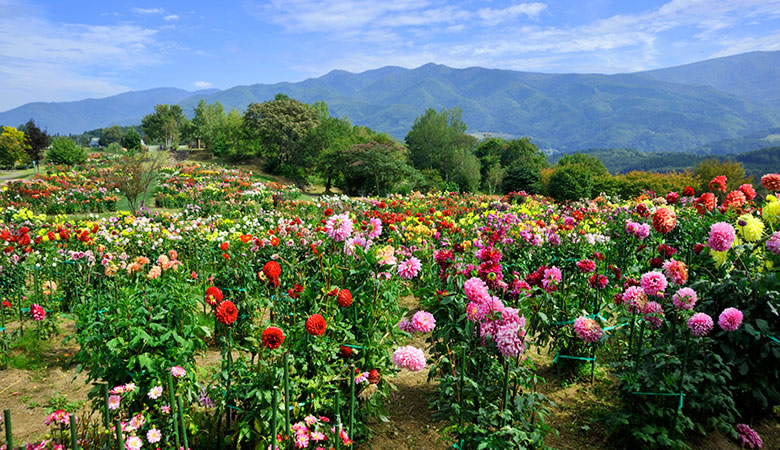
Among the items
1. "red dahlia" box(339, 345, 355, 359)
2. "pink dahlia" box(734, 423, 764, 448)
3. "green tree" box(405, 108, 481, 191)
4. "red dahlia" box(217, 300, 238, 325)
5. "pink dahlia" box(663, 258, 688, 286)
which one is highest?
"green tree" box(405, 108, 481, 191)

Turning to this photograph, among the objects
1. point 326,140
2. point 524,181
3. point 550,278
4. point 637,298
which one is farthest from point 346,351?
point 524,181

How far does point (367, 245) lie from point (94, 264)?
13.1ft

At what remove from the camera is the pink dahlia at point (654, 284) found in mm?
2549

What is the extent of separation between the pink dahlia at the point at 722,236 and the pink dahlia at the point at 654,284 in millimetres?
544

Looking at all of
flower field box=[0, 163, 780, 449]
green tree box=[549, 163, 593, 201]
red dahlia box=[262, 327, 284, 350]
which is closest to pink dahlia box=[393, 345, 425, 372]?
flower field box=[0, 163, 780, 449]

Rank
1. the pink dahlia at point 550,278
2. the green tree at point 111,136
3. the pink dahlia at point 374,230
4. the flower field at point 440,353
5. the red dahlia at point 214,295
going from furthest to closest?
the green tree at point 111,136
the pink dahlia at point 374,230
the pink dahlia at point 550,278
the red dahlia at point 214,295
the flower field at point 440,353

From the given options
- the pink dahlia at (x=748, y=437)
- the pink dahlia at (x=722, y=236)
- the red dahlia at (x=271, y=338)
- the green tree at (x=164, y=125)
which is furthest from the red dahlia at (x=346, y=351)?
the green tree at (x=164, y=125)

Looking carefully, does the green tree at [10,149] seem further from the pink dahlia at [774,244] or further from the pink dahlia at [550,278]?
the pink dahlia at [774,244]

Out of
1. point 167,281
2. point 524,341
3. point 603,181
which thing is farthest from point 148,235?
point 603,181

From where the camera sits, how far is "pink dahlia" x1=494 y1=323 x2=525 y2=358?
2.26 metres

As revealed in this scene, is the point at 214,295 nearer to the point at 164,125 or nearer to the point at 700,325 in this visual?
the point at 700,325

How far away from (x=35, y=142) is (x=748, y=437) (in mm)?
50160

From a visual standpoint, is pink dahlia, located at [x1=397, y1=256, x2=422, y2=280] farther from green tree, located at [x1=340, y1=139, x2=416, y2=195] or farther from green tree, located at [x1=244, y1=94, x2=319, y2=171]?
green tree, located at [x1=244, y1=94, x2=319, y2=171]

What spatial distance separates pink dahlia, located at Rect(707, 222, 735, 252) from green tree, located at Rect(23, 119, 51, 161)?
45.9 metres
